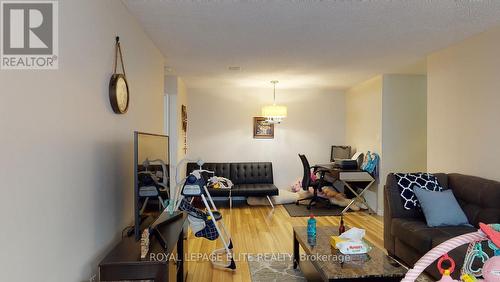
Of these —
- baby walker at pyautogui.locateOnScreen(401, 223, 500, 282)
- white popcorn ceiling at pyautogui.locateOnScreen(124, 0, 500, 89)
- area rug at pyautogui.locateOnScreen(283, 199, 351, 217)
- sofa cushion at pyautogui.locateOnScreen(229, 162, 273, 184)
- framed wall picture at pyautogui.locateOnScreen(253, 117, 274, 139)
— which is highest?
white popcorn ceiling at pyautogui.locateOnScreen(124, 0, 500, 89)

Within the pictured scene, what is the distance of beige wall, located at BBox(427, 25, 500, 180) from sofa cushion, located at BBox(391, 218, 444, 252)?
0.90 m

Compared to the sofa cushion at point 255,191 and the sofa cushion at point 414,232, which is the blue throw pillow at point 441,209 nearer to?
the sofa cushion at point 414,232

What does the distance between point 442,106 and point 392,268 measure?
250 cm

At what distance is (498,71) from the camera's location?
2777 mm

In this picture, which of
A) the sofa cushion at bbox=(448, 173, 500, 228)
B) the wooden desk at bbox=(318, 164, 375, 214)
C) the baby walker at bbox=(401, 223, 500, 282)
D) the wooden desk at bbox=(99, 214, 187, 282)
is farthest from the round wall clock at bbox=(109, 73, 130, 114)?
the wooden desk at bbox=(318, 164, 375, 214)

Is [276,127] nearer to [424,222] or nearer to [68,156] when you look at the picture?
[424,222]

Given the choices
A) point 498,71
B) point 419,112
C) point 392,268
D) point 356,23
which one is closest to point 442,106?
point 498,71

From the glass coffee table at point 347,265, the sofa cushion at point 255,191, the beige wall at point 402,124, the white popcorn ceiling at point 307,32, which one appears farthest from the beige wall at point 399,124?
the glass coffee table at point 347,265

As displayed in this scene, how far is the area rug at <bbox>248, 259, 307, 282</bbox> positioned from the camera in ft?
8.89

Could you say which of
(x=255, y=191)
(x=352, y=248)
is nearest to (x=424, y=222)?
(x=352, y=248)

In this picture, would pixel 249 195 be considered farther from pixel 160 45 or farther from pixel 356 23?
pixel 356 23

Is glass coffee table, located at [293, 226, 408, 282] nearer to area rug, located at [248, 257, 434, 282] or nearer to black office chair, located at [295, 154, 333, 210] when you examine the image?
area rug, located at [248, 257, 434, 282]

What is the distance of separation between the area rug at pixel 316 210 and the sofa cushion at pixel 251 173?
768 mm

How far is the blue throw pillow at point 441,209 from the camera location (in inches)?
108
